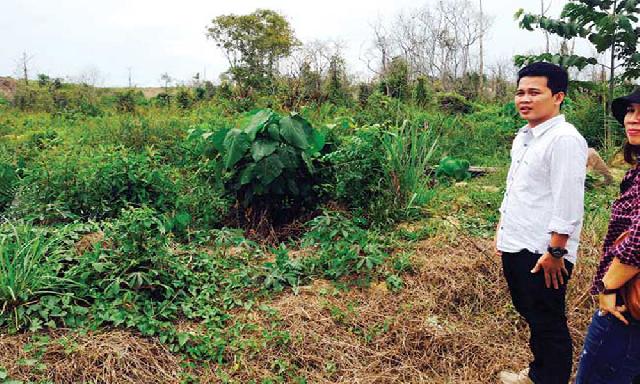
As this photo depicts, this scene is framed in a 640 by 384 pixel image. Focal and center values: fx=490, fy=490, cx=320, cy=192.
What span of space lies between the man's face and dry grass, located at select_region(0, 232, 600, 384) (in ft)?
4.41

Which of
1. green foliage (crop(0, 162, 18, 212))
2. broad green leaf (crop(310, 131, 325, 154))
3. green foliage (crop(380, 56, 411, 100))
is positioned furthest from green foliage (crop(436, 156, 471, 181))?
green foliage (crop(380, 56, 411, 100))

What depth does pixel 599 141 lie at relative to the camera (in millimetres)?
7441

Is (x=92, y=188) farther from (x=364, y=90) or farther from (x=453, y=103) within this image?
(x=453, y=103)

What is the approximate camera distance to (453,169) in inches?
214

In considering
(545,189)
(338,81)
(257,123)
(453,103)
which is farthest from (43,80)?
(545,189)

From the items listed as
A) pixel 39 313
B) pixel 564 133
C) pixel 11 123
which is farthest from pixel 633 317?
pixel 11 123

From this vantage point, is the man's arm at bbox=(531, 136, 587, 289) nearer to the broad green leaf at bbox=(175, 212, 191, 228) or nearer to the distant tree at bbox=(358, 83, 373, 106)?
the broad green leaf at bbox=(175, 212, 191, 228)

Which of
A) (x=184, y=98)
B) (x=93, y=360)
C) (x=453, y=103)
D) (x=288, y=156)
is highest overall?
(x=184, y=98)

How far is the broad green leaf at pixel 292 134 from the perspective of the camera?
12.0ft

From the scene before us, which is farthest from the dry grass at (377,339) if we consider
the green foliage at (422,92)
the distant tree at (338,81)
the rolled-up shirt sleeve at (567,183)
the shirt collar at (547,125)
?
the green foliage at (422,92)

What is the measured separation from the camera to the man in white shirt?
177 cm

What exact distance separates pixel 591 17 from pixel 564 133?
6.25 meters

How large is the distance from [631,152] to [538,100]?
37 cm

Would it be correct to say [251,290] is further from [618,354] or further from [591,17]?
A: [591,17]
